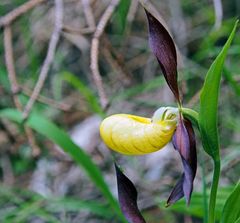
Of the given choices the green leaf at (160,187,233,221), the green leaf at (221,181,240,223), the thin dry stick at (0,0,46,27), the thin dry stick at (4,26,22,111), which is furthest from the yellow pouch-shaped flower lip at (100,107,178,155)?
the thin dry stick at (0,0,46,27)

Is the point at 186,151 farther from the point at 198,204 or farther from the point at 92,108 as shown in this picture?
the point at 92,108

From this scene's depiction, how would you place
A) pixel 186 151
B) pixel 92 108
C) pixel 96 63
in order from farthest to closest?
1. pixel 92 108
2. pixel 96 63
3. pixel 186 151

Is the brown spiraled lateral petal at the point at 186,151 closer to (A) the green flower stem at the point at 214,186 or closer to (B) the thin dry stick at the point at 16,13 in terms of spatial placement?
(A) the green flower stem at the point at 214,186

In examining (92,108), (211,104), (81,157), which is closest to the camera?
(211,104)

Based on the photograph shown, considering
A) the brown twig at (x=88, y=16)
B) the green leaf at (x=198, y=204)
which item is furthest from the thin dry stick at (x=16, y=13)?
the green leaf at (x=198, y=204)

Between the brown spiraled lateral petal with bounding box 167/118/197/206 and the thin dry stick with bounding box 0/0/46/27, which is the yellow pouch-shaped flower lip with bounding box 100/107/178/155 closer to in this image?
the brown spiraled lateral petal with bounding box 167/118/197/206

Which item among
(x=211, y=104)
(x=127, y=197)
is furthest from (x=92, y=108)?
(x=211, y=104)
